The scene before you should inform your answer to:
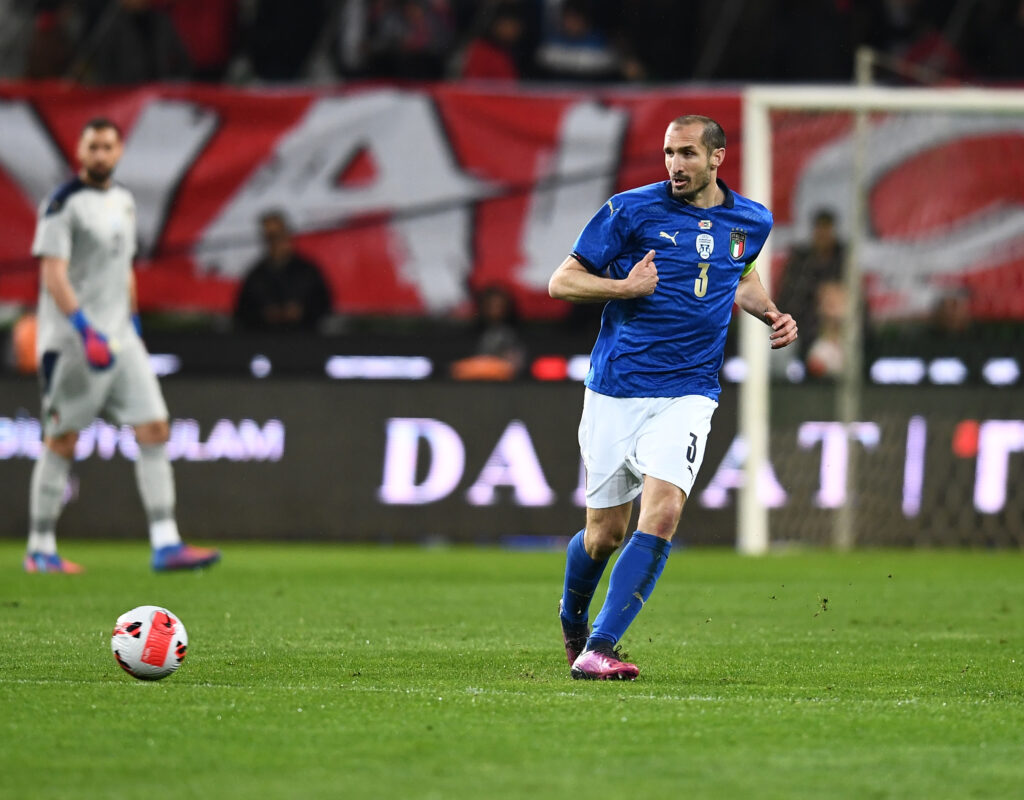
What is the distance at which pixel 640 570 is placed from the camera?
6262mm

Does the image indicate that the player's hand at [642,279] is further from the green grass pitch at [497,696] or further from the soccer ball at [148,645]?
the soccer ball at [148,645]

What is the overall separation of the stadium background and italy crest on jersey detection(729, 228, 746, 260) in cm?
725

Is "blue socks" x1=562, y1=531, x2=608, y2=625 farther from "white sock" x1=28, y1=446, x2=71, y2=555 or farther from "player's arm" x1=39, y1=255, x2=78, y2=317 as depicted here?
"white sock" x1=28, y1=446, x2=71, y2=555

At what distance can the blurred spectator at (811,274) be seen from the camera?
14.3 metres

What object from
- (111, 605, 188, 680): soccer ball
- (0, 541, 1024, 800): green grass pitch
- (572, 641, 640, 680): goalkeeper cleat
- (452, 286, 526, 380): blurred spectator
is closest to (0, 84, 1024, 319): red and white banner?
(452, 286, 526, 380): blurred spectator

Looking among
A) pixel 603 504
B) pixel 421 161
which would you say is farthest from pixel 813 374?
pixel 603 504

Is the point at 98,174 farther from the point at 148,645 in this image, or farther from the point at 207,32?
the point at 207,32

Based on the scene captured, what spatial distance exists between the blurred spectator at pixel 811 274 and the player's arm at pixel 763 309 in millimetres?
7381

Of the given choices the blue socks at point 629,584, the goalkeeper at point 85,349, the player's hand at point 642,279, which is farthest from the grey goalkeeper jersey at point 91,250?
the blue socks at point 629,584

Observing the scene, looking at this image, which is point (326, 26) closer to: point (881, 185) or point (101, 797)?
point (881, 185)

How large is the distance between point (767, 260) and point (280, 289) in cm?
401

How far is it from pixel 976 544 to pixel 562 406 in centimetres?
322

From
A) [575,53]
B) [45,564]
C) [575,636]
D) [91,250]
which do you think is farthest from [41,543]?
[575,53]

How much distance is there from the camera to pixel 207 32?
17.6 m
